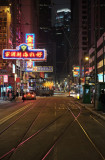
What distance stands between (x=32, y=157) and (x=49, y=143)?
5.74 feet

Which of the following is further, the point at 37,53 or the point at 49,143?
the point at 37,53

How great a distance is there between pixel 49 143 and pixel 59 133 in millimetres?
1907

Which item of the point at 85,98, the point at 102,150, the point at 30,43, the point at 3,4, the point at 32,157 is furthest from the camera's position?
the point at 30,43

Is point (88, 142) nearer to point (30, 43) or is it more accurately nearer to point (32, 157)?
point (32, 157)

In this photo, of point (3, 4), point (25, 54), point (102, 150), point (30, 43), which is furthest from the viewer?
point (30, 43)

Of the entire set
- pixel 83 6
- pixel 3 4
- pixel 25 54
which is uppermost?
pixel 83 6

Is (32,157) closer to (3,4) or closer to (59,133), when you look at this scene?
(59,133)

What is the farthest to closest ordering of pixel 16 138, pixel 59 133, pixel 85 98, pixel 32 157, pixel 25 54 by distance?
pixel 25 54 → pixel 85 98 → pixel 59 133 → pixel 16 138 → pixel 32 157

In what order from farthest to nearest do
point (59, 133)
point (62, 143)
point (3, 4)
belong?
point (3, 4) → point (59, 133) → point (62, 143)

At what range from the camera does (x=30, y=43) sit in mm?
50875

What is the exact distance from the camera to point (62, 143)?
788 cm

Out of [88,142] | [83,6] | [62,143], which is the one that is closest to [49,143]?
[62,143]

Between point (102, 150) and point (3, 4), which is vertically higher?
point (3, 4)

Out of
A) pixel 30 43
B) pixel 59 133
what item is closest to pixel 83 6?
pixel 30 43
